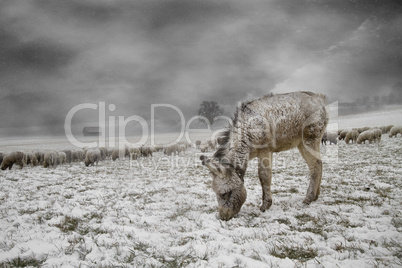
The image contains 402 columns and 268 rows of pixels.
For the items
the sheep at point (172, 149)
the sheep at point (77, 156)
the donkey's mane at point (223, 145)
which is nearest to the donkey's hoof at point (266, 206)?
the donkey's mane at point (223, 145)

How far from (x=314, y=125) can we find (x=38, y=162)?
25.8 m

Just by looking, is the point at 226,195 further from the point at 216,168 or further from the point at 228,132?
the point at 228,132

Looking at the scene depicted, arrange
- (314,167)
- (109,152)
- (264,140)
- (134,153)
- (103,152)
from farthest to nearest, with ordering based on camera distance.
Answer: (109,152), (134,153), (103,152), (314,167), (264,140)

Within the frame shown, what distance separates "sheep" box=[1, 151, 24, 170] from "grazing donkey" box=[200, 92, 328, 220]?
2223 cm

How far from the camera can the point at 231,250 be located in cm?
328

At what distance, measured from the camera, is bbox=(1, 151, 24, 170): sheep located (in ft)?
59.2

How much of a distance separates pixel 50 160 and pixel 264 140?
21.4 metres

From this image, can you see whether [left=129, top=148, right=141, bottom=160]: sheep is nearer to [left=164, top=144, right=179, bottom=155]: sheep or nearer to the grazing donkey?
[left=164, top=144, right=179, bottom=155]: sheep

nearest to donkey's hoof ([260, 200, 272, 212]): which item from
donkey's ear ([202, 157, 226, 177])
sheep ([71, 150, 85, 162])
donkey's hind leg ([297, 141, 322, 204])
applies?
donkey's hind leg ([297, 141, 322, 204])

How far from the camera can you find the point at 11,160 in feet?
59.8

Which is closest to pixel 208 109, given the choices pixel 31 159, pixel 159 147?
pixel 159 147

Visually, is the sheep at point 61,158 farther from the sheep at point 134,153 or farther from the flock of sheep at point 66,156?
the sheep at point 134,153

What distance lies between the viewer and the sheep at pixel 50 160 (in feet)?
61.1

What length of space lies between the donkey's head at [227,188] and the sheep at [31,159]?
22635 millimetres
